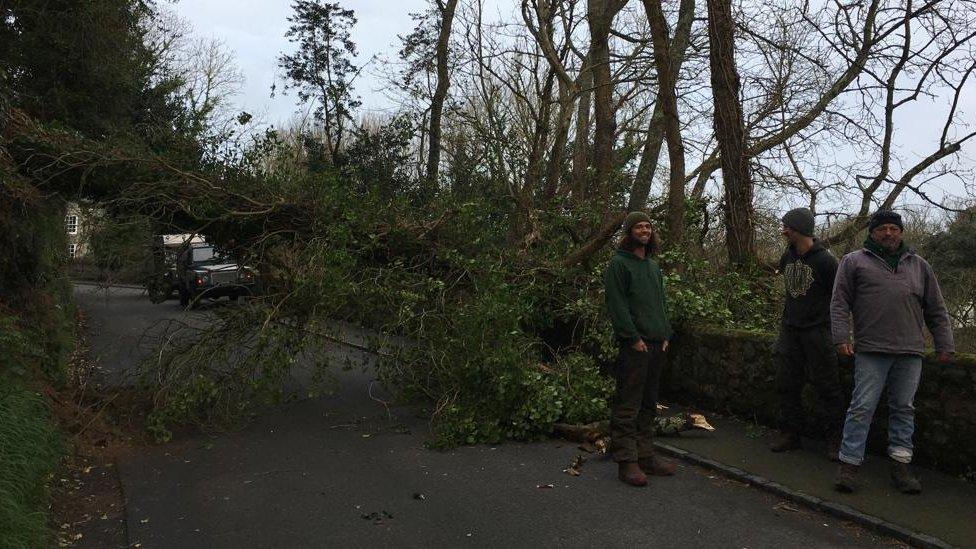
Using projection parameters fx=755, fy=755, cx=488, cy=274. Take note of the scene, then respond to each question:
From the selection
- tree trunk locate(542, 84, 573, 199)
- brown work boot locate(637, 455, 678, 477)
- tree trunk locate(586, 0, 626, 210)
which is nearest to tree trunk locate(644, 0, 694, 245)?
tree trunk locate(542, 84, 573, 199)

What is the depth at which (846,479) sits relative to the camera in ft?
17.2

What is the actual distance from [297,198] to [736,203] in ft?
18.8

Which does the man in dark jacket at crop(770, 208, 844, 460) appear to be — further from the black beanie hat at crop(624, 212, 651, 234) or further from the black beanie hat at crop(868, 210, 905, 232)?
the black beanie hat at crop(624, 212, 651, 234)

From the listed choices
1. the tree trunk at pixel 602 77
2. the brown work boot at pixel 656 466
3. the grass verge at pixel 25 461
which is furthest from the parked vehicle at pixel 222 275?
the tree trunk at pixel 602 77

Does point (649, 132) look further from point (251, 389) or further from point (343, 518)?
point (343, 518)

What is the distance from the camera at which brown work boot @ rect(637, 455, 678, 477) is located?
5.99 m

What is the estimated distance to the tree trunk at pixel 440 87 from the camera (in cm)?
1756

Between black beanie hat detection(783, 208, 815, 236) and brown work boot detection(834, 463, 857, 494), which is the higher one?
black beanie hat detection(783, 208, 815, 236)

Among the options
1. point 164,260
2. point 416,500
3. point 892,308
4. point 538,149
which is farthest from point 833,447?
point 538,149

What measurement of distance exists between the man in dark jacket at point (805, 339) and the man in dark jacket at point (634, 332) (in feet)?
3.57

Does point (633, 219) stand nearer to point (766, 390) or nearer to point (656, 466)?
point (656, 466)

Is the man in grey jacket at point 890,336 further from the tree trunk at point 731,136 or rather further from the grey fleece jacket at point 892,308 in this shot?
the tree trunk at point 731,136

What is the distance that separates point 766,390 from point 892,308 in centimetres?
214

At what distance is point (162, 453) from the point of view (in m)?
7.25
